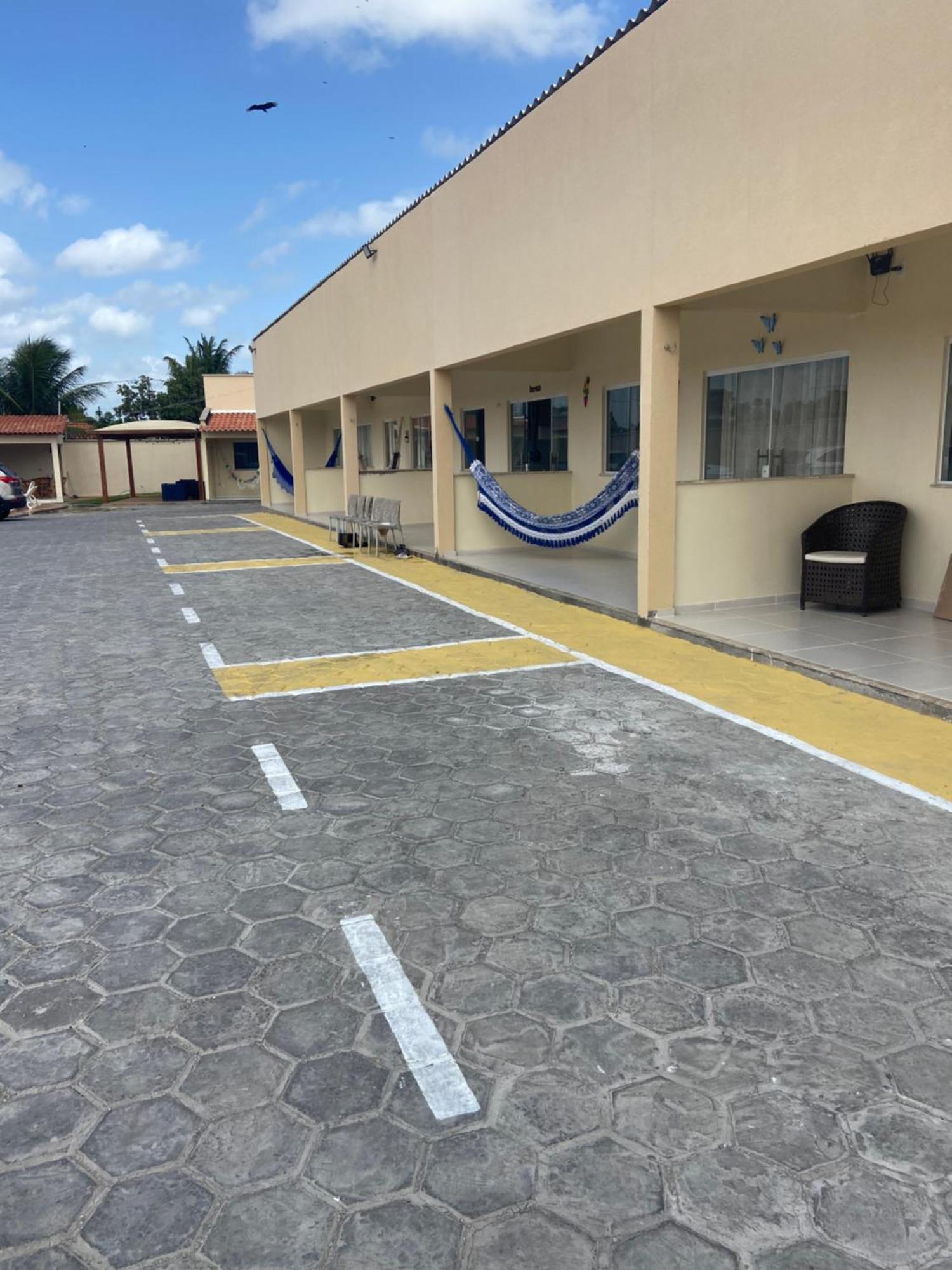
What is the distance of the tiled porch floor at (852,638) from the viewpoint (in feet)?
19.6

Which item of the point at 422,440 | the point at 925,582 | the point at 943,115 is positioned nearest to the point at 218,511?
the point at 422,440

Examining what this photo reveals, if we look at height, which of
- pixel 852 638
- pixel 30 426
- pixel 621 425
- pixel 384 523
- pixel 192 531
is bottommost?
pixel 192 531

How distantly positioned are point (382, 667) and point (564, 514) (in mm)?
5694

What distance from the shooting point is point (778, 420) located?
9336mm

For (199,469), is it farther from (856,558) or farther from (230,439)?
(856,558)

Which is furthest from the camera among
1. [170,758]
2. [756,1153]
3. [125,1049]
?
[170,758]

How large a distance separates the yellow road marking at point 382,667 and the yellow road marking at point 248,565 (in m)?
6.27

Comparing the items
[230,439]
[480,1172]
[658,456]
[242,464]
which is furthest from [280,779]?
[242,464]

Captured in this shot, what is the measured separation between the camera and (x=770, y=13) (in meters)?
6.19

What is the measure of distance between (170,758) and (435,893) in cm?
210

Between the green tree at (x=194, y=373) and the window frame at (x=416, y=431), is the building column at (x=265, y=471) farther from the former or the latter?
the green tree at (x=194, y=373)

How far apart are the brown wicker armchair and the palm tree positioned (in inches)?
1423

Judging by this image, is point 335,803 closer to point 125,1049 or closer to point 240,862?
point 240,862

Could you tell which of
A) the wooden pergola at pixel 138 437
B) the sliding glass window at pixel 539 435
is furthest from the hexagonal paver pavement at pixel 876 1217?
the wooden pergola at pixel 138 437
